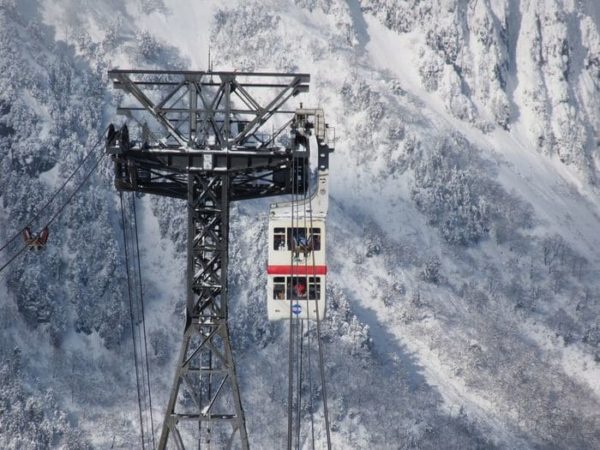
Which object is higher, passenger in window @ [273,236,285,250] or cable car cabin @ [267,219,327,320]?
passenger in window @ [273,236,285,250]

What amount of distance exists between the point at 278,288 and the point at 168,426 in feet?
37.2

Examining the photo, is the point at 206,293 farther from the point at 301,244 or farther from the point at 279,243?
the point at 279,243

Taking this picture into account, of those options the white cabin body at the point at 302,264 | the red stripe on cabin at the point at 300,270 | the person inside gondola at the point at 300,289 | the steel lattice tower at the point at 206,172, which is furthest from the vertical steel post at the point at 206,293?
the person inside gondola at the point at 300,289

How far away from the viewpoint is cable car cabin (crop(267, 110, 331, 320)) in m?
62.1

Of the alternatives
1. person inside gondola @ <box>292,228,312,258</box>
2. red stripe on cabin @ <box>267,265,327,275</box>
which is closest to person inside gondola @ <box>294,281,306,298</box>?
red stripe on cabin @ <box>267,265,327,275</box>

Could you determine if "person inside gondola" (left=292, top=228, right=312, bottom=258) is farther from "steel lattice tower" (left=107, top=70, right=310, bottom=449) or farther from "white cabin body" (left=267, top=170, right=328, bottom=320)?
"steel lattice tower" (left=107, top=70, right=310, bottom=449)

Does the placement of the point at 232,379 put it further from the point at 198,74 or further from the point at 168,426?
the point at 198,74

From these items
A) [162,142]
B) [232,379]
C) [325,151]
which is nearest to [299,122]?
[325,151]

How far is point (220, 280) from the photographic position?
53.1 meters

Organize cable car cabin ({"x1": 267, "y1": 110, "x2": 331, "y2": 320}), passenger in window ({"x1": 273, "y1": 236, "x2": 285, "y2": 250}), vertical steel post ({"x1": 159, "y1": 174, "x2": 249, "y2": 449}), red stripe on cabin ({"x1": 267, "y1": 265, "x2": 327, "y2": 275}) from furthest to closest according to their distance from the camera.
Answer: passenger in window ({"x1": 273, "y1": 236, "x2": 285, "y2": 250}) < red stripe on cabin ({"x1": 267, "y1": 265, "x2": 327, "y2": 275}) < cable car cabin ({"x1": 267, "y1": 110, "x2": 331, "y2": 320}) < vertical steel post ({"x1": 159, "y1": 174, "x2": 249, "y2": 449})

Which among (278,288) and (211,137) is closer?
(211,137)

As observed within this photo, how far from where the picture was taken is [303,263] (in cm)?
6338

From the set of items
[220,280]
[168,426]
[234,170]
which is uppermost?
[234,170]

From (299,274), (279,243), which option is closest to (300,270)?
(299,274)
